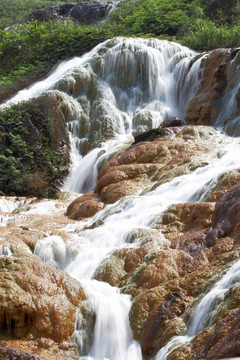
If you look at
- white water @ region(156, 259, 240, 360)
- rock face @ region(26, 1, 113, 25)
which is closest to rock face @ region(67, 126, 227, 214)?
white water @ region(156, 259, 240, 360)

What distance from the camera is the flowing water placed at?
5.65m

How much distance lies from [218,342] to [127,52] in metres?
17.5

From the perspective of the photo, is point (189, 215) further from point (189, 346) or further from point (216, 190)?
point (189, 346)

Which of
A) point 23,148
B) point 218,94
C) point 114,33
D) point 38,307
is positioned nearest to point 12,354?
point 38,307

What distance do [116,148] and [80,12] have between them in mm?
23673

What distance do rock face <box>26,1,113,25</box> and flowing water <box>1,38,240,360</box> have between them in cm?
1323

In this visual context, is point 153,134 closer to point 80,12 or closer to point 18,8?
point 80,12

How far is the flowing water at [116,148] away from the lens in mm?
5652

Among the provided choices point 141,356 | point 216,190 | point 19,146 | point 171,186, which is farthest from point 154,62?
point 141,356

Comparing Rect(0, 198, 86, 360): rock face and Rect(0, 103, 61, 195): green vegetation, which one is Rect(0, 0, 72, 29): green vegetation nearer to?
Rect(0, 103, 61, 195): green vegetation

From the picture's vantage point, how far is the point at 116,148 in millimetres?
15164

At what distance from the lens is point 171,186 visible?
32.1 feet

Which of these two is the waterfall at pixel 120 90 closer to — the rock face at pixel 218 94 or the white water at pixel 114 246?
the rock face at pixel 218 94

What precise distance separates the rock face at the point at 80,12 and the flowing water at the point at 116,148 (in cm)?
1323
